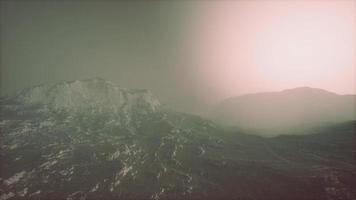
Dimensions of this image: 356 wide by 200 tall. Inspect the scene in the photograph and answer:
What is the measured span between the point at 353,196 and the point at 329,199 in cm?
1613

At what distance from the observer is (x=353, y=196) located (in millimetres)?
199500

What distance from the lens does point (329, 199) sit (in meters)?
200
